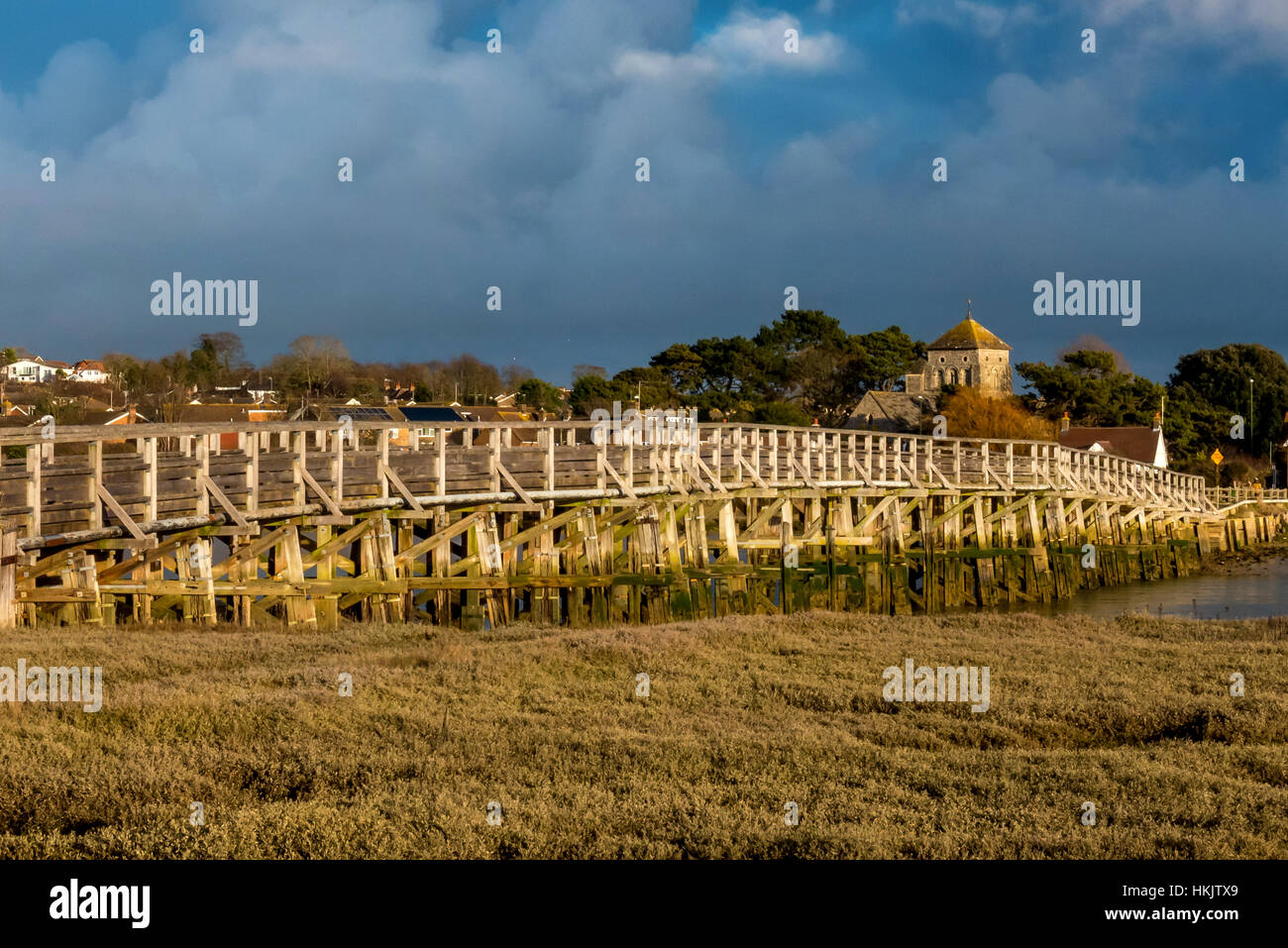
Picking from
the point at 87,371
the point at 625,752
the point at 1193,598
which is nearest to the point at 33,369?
the point at 87,371

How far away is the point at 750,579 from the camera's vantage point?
31.0 meters

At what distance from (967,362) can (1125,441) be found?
32.2 metres

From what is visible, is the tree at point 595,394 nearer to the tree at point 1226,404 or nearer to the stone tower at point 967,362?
the stone tower at point 967,362

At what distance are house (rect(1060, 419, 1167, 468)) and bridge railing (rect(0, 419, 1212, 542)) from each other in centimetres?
3645

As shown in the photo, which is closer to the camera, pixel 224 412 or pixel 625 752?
pixel 625 752

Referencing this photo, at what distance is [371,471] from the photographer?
23.5 meters

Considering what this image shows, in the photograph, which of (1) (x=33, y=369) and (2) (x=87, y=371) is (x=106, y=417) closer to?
(2) (x=87, y=371)

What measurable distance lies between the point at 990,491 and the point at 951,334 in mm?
72322

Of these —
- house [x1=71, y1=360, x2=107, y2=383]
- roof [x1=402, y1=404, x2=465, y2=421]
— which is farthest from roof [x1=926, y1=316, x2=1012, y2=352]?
house [x1=71, y1=360, x2=107, y2=383]

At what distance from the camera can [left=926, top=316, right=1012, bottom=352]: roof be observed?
111 m

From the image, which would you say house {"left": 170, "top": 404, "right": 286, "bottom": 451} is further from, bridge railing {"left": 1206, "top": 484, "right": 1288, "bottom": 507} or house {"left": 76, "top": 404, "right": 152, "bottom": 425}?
bridge railing {"left": 1206, "top": 484, "right": 1288, "bottom": 507}
